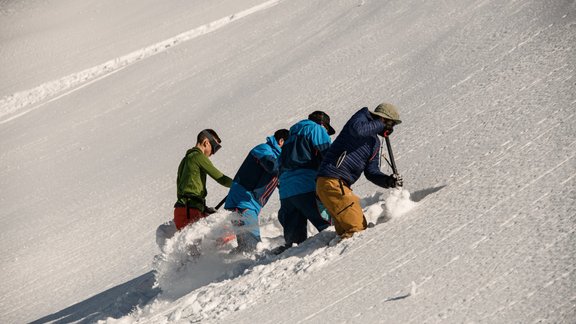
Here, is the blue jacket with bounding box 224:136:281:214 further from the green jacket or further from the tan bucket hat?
the tan bucket hat

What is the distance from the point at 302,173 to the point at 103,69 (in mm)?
17246

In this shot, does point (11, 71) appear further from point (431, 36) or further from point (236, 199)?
point (236, 199)

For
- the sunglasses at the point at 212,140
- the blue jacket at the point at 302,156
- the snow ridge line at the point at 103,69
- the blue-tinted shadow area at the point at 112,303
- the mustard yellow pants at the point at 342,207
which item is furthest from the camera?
the snow ridge line at the point at 103,69

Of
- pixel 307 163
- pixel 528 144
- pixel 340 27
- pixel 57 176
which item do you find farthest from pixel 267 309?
pixel 340 27

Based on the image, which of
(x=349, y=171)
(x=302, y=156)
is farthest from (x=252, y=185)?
(x=349, y=171)

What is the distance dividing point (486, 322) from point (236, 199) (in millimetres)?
3444

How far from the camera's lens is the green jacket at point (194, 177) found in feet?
22.4

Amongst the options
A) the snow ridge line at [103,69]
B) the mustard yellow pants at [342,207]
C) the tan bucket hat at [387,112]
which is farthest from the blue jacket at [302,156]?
the snow ridge line at [103,69]

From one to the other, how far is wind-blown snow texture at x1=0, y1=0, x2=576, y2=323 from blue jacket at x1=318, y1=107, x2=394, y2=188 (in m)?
0.28

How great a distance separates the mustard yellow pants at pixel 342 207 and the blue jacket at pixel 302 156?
415 millimetres

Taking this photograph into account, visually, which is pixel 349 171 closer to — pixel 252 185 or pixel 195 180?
pixel 252 185

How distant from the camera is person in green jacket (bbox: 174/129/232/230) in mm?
6844

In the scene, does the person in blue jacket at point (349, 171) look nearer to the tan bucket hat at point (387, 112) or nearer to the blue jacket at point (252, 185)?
the tan bucket hat at point (387, 112)

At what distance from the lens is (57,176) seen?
14.0 metres
